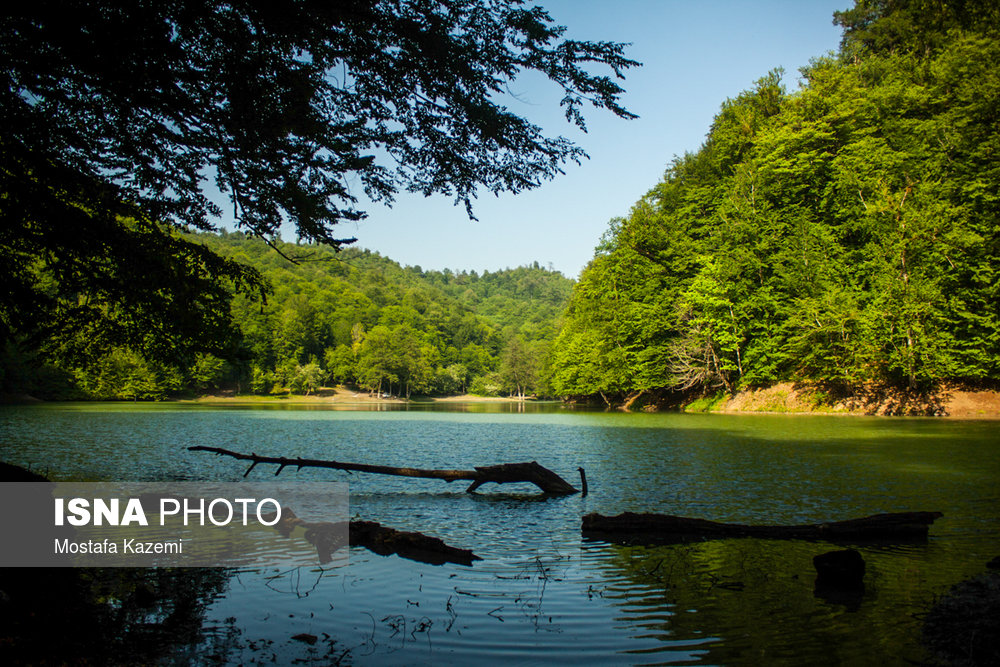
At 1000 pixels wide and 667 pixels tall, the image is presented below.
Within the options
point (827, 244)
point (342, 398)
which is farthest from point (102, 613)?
point (342, 398)

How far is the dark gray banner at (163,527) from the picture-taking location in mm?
6547

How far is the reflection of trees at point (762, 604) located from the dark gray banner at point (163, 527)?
3.72m

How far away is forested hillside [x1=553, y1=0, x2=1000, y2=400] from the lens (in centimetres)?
3116

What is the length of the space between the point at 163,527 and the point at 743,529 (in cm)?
818

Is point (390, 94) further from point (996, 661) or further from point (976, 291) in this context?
point (976, 291)

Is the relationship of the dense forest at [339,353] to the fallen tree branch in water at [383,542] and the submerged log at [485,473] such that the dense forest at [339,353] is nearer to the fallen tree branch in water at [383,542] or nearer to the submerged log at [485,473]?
the submerged log at [485,473]

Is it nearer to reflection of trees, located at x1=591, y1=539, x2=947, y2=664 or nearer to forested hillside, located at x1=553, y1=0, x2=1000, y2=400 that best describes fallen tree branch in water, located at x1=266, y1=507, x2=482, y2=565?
reflection of trees, located at x1=591, y1=539, x2=947, y2=664

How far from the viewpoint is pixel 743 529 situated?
8164 millimetres

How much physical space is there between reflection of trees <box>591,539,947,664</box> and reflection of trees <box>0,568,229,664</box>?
3774mm

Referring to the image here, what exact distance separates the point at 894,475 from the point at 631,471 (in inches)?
227

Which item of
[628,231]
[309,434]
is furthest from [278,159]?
[628,231]

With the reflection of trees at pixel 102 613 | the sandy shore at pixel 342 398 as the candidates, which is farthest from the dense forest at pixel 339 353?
the reflection of trees at pixel 102 613

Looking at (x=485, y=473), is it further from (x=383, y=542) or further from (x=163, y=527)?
(x=163, y=527)

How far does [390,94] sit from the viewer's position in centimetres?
680
